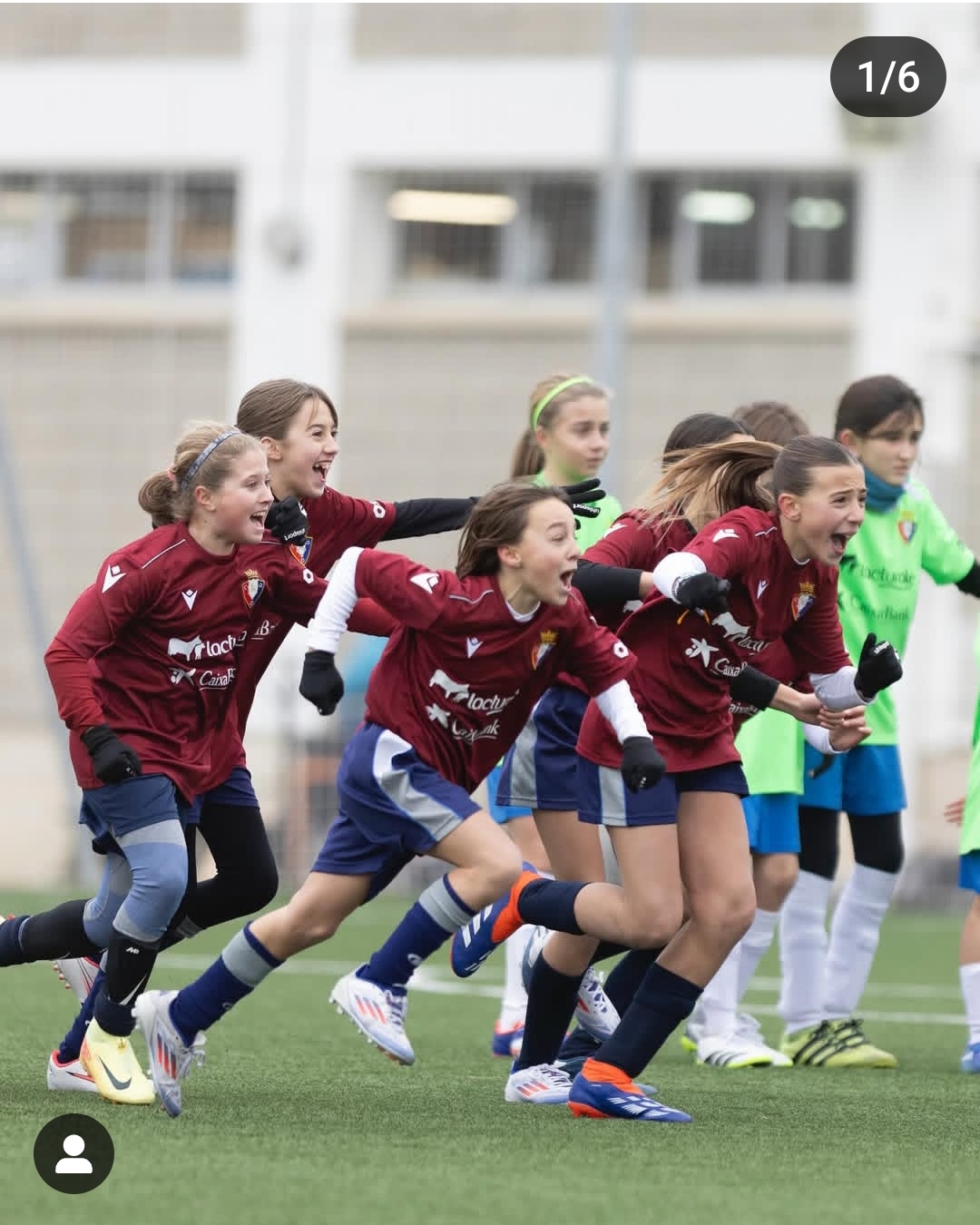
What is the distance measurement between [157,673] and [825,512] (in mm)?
1567

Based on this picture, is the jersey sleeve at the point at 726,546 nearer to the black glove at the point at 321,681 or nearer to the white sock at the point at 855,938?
the black glove at the point at 321,681

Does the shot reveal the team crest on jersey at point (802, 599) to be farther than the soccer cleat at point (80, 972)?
No

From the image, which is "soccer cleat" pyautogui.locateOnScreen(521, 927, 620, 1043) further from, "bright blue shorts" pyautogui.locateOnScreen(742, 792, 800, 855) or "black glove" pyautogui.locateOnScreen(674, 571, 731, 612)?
"black glove" pyautogui.locateOnScreen(674, 571, 731, 612)

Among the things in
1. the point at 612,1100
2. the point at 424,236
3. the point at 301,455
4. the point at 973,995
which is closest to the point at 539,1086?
the point at 612,1100

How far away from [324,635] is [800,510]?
44.7 inches

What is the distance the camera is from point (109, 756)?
468 centimetres

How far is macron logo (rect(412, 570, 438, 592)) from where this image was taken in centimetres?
479

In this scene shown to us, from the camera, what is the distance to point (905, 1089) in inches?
227

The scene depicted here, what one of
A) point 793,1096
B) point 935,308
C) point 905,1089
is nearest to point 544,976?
point 793,1096

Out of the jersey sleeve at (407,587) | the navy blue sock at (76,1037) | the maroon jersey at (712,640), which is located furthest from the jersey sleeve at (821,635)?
the navy blue sock at (76,1037)

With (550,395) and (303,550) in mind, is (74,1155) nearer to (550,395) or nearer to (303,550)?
(303,550)

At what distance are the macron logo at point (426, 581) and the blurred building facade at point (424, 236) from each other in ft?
37.9

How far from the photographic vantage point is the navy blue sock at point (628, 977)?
5.57m

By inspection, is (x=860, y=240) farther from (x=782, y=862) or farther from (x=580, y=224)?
(x=782, y=862)
